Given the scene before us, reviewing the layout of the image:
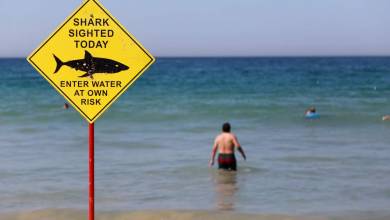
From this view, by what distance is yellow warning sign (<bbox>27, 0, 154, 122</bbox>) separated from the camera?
215 inches

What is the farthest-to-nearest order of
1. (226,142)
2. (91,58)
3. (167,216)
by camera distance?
(226,142) < (167,216) < (91,58)

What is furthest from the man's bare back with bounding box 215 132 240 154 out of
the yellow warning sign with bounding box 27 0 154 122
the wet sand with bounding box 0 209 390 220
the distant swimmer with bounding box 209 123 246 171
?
the yellow warning sign with bounding box 27 0 154 122

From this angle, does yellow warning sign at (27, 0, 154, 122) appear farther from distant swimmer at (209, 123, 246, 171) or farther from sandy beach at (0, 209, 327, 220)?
distant swimmer at (209, 123, 246, 171)

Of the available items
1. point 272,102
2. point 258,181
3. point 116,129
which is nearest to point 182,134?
point 116,129

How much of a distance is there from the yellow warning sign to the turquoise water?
514 cm

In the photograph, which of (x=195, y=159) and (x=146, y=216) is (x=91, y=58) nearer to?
(x=146, y=216)

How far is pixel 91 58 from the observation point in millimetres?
5477

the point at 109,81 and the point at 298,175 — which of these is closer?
the point at 109,81

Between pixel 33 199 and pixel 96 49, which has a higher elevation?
pixel 96 49

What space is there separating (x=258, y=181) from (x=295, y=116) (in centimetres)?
1422

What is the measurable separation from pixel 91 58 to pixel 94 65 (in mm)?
70

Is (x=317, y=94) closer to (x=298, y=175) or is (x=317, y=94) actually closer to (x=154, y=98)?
(x=154, y=98)

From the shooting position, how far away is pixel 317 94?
40781mm

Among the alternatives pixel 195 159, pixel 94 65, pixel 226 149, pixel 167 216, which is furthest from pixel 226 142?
pixel 94 65
